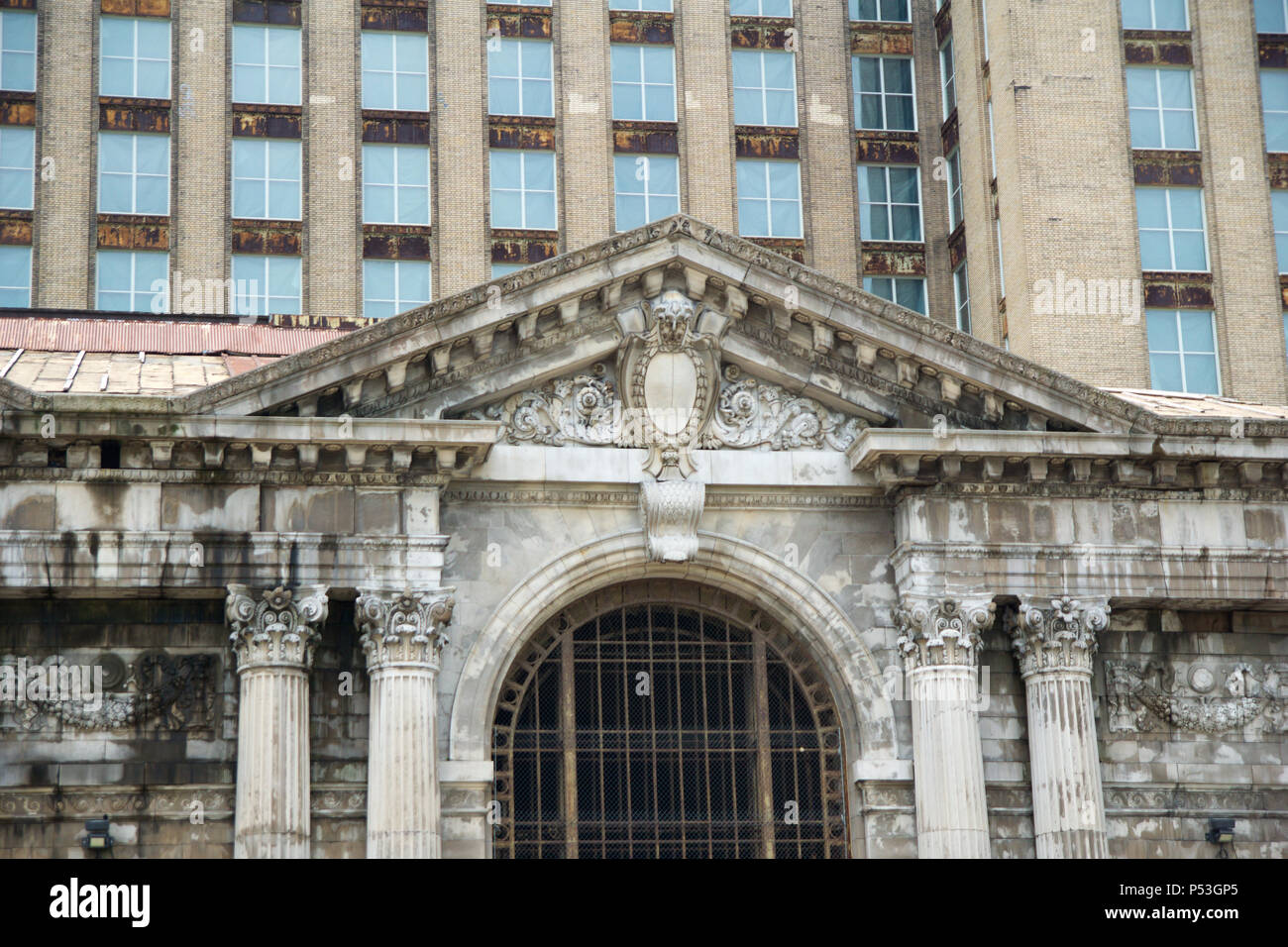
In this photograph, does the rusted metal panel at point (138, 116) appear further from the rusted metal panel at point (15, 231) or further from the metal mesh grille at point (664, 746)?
the metal mesh grille at point (664, 746)

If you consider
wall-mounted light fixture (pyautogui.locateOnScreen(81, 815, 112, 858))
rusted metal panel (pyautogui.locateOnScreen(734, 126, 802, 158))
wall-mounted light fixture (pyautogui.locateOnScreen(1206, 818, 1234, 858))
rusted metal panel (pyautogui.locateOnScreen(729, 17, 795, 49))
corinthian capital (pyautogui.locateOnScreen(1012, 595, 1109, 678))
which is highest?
rusted metal panel (pyautogui.locateOnScreen(729, 17, 795, 49))

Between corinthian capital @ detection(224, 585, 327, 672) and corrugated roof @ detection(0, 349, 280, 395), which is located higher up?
corrugated roof @ detection(0, 349, 280, 395)

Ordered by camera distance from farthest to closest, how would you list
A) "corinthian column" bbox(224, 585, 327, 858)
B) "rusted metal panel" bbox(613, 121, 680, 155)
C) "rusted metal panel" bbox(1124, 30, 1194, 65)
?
"rusted metal panel" bbox(613, 121, 680, 155) < "rusted metal panel" bbox(1124, 30, 1194, 65) < "corinthian column" bbox(224, 585, 327, 858)

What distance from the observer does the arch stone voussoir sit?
25484mm

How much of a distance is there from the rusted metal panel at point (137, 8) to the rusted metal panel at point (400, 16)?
4353mm

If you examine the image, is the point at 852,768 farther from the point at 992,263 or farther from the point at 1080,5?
the point at 1080,5

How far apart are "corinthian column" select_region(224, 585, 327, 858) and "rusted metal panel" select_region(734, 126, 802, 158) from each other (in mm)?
23489

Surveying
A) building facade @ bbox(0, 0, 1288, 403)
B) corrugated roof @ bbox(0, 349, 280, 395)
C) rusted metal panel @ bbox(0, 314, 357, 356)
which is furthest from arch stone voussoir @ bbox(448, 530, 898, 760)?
building facade @ bbox(0, 0, 1288, 403)

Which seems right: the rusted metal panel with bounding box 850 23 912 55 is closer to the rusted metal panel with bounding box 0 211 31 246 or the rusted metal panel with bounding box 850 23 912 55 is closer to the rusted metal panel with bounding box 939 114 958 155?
the rusted metal panel with bounding box 939 114 958 155

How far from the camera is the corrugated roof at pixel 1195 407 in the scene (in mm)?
27938

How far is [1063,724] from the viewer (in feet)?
84.8

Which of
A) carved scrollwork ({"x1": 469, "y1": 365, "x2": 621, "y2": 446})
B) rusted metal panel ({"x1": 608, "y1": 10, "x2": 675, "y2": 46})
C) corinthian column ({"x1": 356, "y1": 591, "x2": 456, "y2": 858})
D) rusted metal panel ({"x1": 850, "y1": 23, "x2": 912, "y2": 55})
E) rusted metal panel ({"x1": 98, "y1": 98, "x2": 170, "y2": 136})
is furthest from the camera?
rusted metal panel ({"x1": 850, "y1": 23, "x2": 912, "y2": 55})

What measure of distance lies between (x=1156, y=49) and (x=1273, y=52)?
8.84ft

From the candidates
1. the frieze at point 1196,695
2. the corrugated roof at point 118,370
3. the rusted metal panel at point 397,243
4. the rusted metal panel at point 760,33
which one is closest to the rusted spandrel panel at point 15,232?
the rusted metal panel at point 397,243
